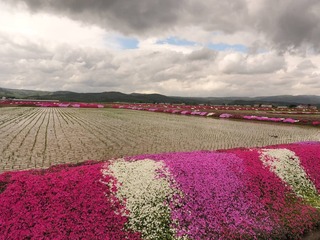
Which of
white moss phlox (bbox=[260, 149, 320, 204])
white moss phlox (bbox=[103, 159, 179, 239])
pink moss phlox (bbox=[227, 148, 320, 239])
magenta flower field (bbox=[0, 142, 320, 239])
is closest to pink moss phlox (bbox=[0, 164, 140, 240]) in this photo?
magenta flower field (bbox=[0, 142, 320, 239])

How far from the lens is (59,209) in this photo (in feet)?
25.9

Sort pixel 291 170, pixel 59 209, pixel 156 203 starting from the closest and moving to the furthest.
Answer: pixel 59 209, pixel 156 203, pixel 291 170

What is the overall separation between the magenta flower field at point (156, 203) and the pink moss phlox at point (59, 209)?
0.08 ft

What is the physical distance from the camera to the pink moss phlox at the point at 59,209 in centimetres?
732

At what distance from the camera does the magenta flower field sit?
7672mm

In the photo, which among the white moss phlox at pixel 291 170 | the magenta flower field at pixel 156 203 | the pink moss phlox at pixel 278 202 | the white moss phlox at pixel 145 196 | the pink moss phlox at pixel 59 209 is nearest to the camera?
the pink moss phlox at pixel 59 209

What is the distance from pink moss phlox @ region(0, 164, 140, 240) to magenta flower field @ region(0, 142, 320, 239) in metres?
0.03

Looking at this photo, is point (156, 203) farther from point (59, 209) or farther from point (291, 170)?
point (291, 170)

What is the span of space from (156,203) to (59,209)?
3.05 meters

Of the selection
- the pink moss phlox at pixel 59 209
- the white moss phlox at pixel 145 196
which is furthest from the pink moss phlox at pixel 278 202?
the pink moss phlox at pixel 59 209

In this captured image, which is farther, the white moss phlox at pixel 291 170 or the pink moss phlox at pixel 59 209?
the white moss phlox at pixel 291 170

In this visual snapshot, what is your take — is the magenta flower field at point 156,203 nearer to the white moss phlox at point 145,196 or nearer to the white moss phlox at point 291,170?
the white moss phlox at point 145,196

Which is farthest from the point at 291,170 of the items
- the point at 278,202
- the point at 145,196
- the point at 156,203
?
the point at 145,196

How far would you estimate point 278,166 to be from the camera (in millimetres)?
13148
